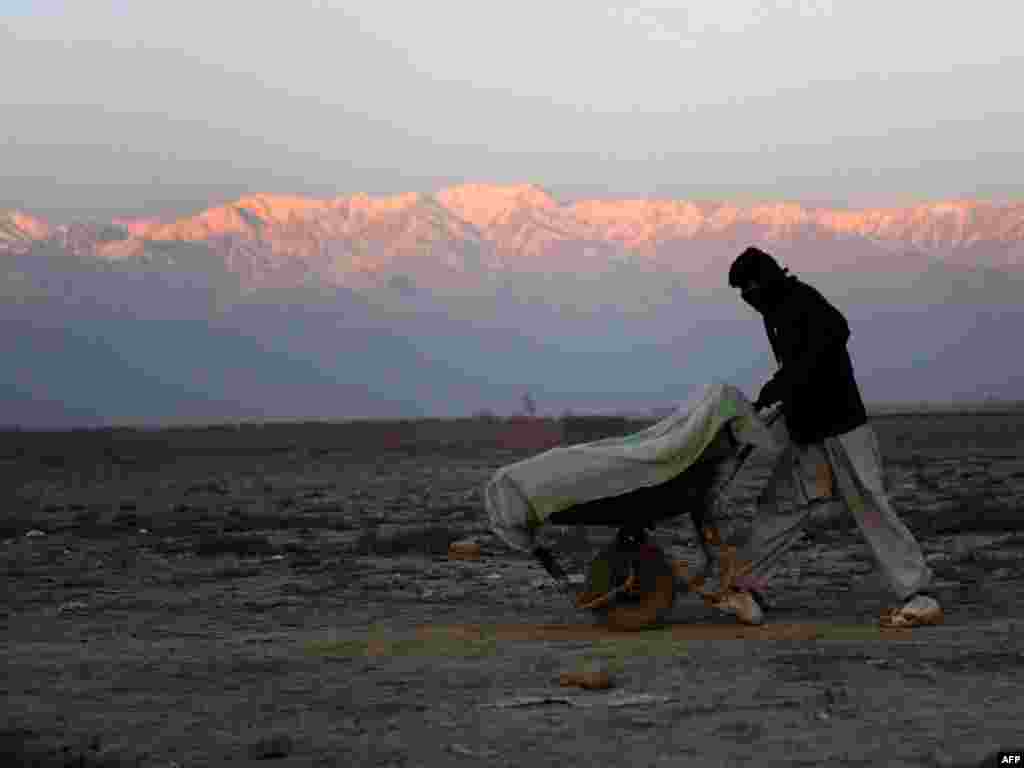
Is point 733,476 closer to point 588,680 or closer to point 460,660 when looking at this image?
point 460,660

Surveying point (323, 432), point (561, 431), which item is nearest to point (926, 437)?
point (561, 431)

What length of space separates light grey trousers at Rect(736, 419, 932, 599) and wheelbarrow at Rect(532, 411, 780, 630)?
23cm

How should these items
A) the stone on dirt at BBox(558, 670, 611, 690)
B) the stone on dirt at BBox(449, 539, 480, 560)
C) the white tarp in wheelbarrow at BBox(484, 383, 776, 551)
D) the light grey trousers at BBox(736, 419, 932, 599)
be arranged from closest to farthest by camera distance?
1. the stone on dirt at BBox(558, 670, 611, 690)
2. the white tarp in wheelbarrow at BBox(484, 383, 776, 551)
3. the light grey trousers at BBox(736, 419, 932, 599)
4. the stone on dirt at BBox(449, 539, 480, 560)

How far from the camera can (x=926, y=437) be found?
74000 mm

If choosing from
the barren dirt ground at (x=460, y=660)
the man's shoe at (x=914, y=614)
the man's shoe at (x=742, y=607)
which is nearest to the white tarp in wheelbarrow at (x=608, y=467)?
the barren dirt ground at (x=460, y=660)

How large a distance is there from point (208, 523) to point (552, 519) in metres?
14.9

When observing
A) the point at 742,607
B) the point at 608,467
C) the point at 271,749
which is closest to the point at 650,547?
the point at 742,607

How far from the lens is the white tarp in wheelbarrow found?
30.7ft

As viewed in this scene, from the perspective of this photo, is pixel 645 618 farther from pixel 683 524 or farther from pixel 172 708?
pixel 683 524

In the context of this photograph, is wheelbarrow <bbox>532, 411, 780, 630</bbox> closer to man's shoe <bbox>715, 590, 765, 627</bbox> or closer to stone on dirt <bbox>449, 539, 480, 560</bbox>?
man's shoe <bbox>715, 590, 765, 627</bbox>

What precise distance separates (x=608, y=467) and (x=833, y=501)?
154 centimetres

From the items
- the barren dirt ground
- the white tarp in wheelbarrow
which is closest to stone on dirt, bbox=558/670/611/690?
the barren dirt ground

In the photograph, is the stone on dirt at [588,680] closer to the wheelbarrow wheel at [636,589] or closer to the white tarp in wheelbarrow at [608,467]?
the white tarp in wheelbarrow at [608,467]

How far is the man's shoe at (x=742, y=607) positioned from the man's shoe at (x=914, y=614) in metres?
0.77
